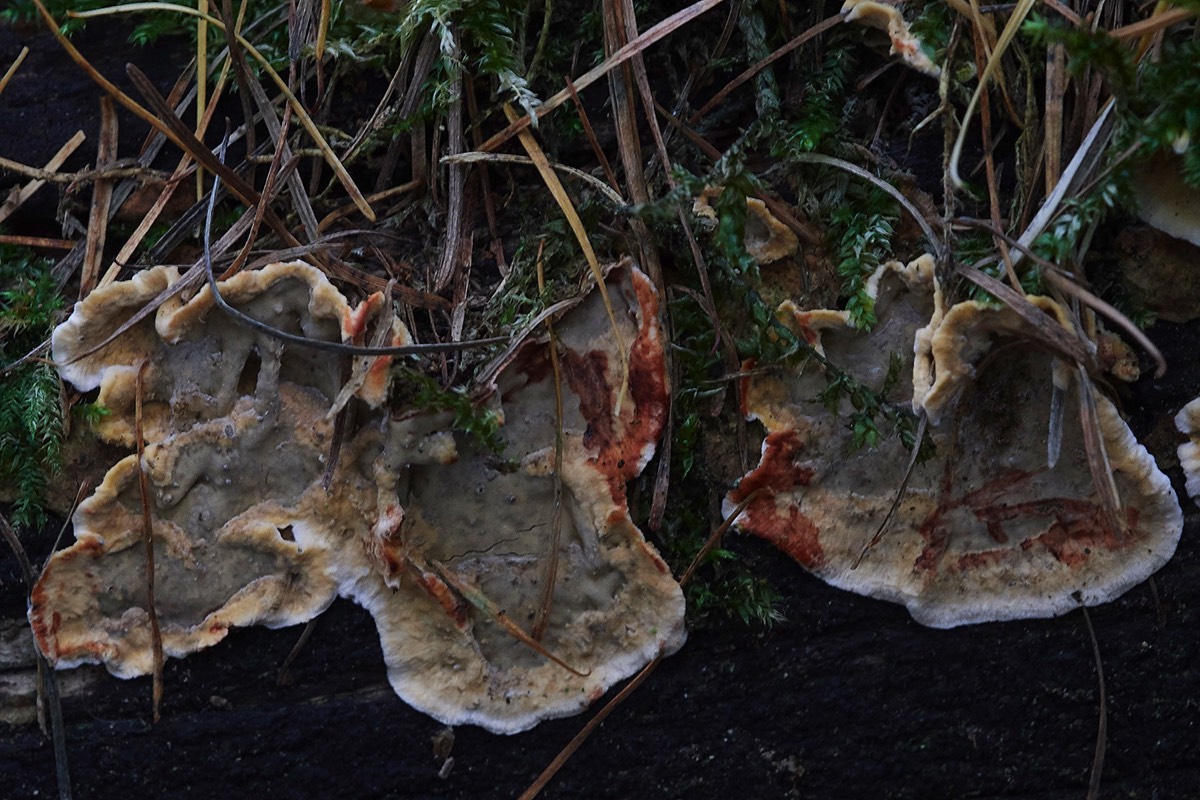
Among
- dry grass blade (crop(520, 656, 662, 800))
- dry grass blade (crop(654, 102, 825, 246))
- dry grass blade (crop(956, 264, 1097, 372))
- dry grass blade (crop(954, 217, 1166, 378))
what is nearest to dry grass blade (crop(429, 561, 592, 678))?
dry grass blade (crop(520, 656, 662, 800))

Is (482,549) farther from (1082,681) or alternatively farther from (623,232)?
(1082,681)

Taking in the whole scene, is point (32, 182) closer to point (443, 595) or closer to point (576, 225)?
point (576, 225)

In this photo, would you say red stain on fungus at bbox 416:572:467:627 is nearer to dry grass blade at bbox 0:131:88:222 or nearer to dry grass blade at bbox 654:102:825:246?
dry grass blade at bbox 654:102:825:246

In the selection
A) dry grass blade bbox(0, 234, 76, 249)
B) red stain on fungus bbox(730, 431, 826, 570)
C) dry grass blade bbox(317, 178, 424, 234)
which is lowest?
red stain on fungus bbox(730, 431, 826, 570)

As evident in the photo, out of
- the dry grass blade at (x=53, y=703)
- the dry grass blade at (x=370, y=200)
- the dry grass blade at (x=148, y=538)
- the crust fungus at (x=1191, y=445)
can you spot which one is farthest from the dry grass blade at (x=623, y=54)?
the dry grass blade at (x=53, y=703)

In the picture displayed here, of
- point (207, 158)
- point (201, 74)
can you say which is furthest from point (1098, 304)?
point (201, 74)

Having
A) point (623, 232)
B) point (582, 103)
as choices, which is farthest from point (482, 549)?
point (582, 103)

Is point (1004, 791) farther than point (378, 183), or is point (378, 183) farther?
point (378, 183)
